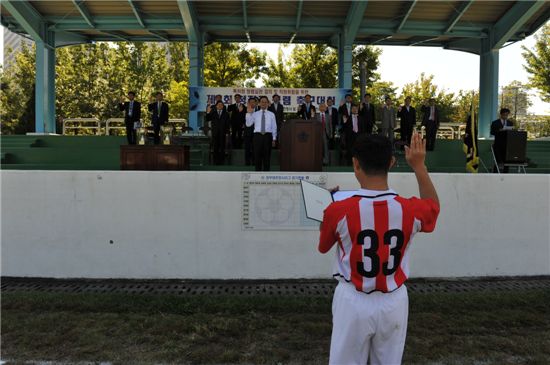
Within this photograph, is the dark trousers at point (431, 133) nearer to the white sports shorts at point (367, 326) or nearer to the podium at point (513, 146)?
the podium at point (513, 146)

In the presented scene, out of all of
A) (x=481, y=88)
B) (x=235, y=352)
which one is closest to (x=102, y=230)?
(x=235, y=352)

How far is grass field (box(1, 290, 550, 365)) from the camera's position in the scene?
3.61m

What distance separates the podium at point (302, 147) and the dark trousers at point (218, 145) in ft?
9.36

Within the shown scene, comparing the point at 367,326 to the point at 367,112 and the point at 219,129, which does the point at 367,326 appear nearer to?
the point at 219,129

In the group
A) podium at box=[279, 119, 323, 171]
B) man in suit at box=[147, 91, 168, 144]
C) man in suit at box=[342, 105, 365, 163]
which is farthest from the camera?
man in suit at box=[342, 105, 365, 163]

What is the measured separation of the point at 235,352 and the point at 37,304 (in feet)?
8.74

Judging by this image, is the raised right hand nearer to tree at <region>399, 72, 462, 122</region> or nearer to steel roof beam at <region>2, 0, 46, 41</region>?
steel roof beam at <region>2, 0, 46, 41</region>

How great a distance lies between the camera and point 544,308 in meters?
4.84

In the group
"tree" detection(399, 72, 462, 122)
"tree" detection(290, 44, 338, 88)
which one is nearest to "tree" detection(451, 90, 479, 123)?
"tree" detection(399, 72, 462, 122)

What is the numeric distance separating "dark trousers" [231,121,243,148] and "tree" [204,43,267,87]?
15191 mm

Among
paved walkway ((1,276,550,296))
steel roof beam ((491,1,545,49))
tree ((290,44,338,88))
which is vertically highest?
tree ((290,44,338,88))

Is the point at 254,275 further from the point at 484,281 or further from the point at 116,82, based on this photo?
the point at 116,82

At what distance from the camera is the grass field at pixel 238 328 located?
3.61 m

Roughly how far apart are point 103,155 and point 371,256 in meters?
10.9
